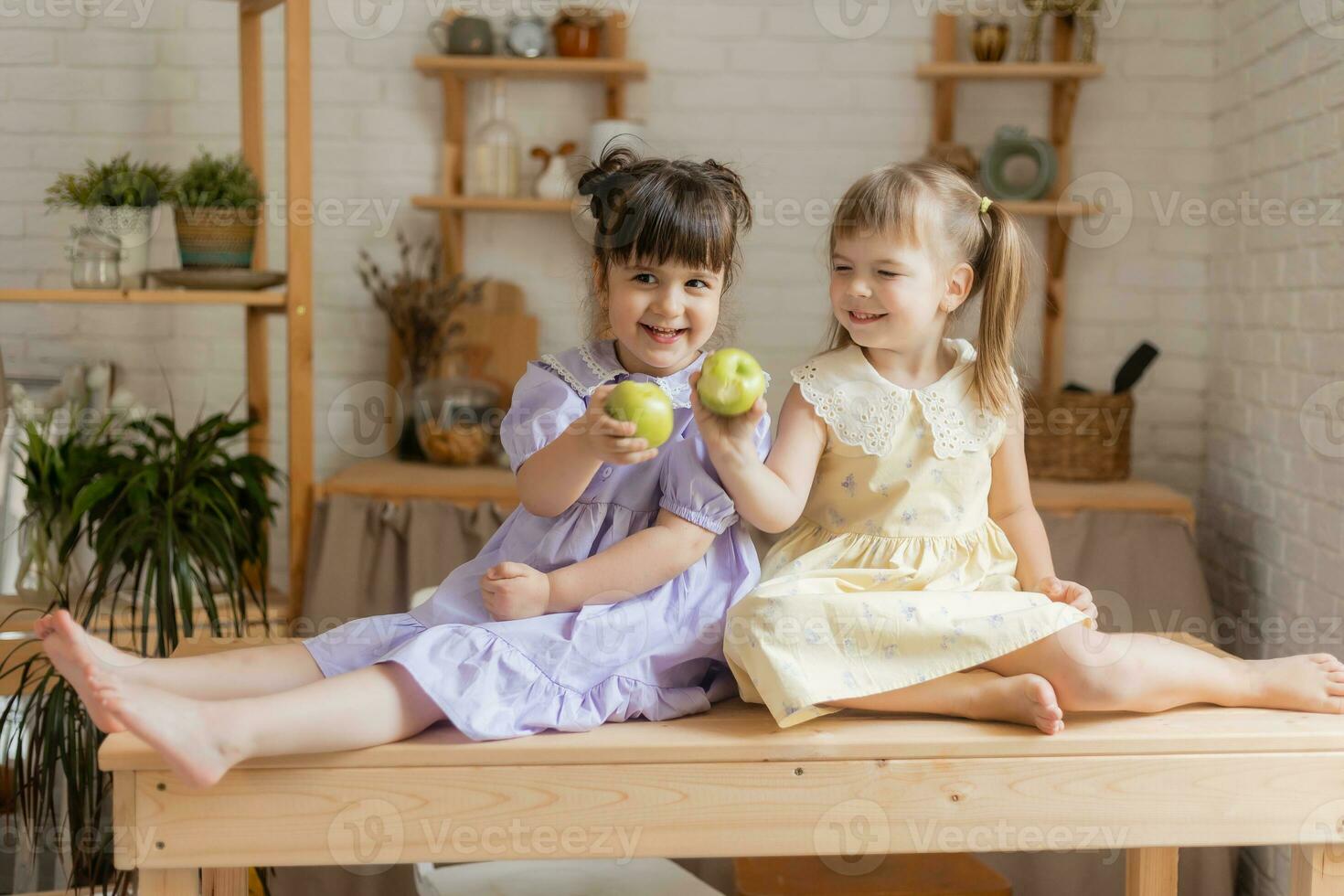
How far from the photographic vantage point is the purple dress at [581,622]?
1358 mm

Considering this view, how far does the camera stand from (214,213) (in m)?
2.56

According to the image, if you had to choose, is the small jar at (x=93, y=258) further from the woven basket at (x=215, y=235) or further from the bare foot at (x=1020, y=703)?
the bare foot at (x=1020, y=703)

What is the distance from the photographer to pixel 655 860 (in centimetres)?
223

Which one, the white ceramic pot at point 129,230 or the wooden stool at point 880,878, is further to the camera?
the white ceramic pot at point 129,230

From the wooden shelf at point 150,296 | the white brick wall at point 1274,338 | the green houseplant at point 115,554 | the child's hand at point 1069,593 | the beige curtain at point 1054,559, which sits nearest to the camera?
the child's hand at point 1069,593

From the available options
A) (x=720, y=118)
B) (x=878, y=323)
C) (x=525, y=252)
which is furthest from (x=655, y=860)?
(x=720, y=118)

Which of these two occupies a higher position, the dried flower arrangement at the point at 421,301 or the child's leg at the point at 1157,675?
the dried flower arrangement at the point at 421,301

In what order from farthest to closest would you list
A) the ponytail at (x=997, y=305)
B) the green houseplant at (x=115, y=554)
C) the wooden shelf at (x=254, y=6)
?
the wooden shelf at (x=254, y=6) < the green houseplant at (x=115, y=554) < the ponytail at (x=997, y=305)

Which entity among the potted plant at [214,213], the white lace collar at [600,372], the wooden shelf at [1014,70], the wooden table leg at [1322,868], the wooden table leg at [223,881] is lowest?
the wooden table leg at [223,881]

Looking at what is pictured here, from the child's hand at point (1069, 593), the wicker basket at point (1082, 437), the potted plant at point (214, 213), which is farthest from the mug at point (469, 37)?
the child's hand at point (1069, 593)

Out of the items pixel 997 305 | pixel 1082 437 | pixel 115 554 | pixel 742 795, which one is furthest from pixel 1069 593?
pixel 115 554

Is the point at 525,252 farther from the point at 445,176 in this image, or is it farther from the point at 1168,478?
the point at 1168,478

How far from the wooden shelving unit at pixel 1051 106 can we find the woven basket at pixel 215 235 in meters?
1.63

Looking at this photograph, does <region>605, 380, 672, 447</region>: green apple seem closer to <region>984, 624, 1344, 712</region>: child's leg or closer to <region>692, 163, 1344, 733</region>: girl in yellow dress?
<region>692, 163, 1344, 733</region>: girl in yellow dress
